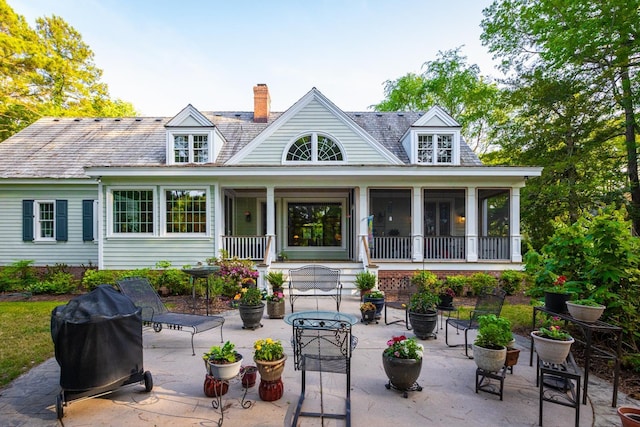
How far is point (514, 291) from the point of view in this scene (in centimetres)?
940

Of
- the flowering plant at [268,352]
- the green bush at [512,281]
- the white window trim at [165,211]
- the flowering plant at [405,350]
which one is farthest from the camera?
the white window trim at [165,211]

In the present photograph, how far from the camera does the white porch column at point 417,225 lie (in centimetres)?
1012

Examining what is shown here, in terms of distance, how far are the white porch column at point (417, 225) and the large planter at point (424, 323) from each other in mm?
4807

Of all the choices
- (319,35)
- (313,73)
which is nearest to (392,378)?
(319,35)

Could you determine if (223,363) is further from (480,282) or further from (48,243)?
(48,243)

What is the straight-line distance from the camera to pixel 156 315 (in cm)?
534

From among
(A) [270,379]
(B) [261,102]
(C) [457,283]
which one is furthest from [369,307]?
(B) [261,102]

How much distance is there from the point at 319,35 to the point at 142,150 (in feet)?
27.4

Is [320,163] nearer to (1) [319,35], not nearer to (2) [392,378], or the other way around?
(1) [319,35]

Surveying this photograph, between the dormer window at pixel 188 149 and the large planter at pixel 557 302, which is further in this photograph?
the dormer window at pixel 188 149

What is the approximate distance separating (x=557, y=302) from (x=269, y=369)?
13.0 feet

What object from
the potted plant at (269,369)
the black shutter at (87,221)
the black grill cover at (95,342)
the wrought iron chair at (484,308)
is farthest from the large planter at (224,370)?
the black shutter at (87,221)

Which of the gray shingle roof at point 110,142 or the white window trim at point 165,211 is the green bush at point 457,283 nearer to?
the gray shingle roof at point 110,142

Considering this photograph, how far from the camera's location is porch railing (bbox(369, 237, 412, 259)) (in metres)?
10.6
